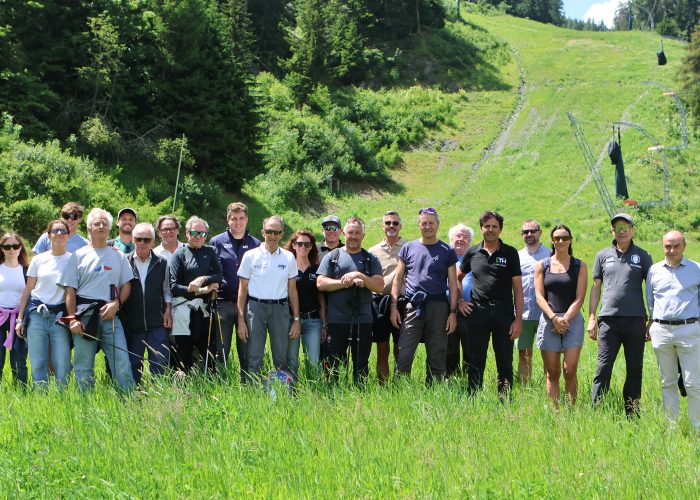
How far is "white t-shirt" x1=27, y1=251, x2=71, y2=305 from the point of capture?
708 centimetres

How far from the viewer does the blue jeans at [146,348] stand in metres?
7.35

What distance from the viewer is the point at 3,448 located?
5.38 meters

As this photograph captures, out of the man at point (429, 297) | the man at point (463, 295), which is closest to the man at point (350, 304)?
the man at point (429, 297)

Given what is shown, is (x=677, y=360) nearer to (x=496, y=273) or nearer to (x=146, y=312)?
(x=496, y=273)

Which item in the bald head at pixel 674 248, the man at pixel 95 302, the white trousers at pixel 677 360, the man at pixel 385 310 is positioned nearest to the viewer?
the white trousers at pixel 677 360

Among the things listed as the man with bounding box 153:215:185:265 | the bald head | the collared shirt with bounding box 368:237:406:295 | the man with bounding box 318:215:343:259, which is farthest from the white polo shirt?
the bald head

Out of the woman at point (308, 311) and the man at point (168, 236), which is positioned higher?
the man at point (168, 236)

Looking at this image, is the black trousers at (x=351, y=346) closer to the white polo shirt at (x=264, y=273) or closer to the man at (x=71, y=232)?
the white polo shirt at (x=264, y=273)

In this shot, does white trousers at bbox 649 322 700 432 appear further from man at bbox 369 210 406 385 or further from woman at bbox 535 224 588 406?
man at bbox 369 210 406 385

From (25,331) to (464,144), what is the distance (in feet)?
142

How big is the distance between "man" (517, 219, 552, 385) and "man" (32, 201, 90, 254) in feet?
17.0

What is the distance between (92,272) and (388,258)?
133 inches

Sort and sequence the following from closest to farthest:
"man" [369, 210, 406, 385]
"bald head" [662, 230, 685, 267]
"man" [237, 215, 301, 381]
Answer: "bald head" [662, 230, 685, 267]
"man" [237, 215, 301, 381]
"man" [369, 210, 406, 385]

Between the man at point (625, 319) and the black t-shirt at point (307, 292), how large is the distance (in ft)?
10.3
